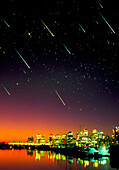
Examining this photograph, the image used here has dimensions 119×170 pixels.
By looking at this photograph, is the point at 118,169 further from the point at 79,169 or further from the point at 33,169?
the point at 33,169

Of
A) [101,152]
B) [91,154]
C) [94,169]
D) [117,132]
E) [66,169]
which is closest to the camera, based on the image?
[94,169]

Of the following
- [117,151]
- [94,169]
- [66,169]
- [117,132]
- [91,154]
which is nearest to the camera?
[94,169]

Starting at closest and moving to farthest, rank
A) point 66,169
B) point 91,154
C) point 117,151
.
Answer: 1. point 66,169
2. point 117,151
3. point 91,154

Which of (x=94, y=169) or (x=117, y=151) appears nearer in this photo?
(x=94, y=169)

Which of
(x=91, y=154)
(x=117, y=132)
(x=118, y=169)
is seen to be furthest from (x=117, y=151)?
(x=117, y=132)

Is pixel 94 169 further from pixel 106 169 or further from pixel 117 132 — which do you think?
pixel 117 132

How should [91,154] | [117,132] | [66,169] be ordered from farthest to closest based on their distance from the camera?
[117,132] → [91,154] → [66,169]

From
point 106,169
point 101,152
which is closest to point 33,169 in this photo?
point 106,169
